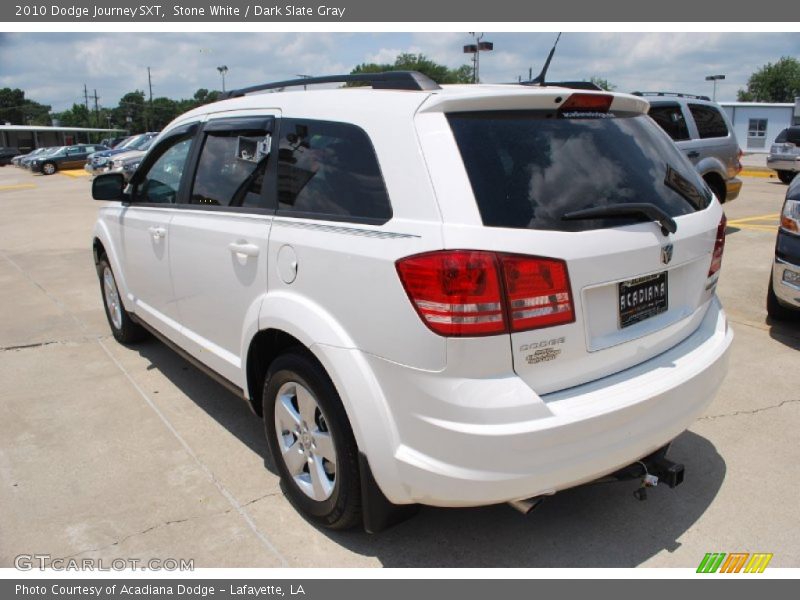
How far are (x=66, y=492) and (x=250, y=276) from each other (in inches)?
57.2

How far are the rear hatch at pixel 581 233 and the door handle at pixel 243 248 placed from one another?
1144 mm

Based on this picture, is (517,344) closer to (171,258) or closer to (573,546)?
(573,546)

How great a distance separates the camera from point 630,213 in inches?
98.9

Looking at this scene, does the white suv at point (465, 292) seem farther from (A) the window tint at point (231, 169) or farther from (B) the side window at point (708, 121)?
(B) the side window at point (708, 121)

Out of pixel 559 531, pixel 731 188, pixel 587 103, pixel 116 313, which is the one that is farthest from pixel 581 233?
pixel 731 188

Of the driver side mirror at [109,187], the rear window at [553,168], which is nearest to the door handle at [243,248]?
the rear window at [553,168]

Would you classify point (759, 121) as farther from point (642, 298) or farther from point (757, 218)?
point (642, 298)

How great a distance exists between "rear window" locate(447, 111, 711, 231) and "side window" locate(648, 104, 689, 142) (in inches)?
277

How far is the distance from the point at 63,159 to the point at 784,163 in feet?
111

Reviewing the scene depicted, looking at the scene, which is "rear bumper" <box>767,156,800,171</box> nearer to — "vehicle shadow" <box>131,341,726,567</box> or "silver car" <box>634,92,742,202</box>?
"silver car" <box>634,92,742,202</box>

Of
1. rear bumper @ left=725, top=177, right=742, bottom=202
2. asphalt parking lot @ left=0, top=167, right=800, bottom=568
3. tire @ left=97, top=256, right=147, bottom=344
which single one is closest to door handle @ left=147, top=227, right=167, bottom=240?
asphalt parking lot @ left=0, top=167, right=800, bottom=568

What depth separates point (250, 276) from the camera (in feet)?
10.1

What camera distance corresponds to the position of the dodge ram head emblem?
2611 millimetres

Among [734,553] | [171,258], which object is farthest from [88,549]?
[734,553]
